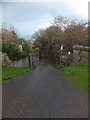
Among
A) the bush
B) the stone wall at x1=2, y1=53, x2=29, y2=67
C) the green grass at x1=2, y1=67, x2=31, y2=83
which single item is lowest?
the green grass at x1=2, y1=67, x2=31, y2=83

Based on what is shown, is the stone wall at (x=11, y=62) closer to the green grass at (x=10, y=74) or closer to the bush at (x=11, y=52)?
the bush at (x=11, y=52)

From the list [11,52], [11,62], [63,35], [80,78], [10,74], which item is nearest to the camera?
[80,78]

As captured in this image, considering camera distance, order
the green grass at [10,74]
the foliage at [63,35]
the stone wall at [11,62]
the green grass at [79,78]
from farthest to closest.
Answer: the foliage at [63,35] → the stone wall at [11,62] → the green grass at [10,74] → the green grass at [79,78]

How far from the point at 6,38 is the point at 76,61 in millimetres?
13239

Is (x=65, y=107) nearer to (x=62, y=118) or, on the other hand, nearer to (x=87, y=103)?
(x=87, y=103)

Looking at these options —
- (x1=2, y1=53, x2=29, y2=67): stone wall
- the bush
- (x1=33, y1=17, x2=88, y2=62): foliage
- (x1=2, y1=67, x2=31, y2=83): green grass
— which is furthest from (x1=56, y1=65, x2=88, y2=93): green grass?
(x1=33, y1=17, x2=88, y2=62): foliage

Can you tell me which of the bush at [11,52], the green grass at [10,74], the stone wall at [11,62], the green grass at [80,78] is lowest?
the green grass at [10,74]

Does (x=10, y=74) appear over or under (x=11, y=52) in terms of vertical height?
under

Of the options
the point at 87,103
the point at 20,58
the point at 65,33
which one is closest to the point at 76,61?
the point at 20,58

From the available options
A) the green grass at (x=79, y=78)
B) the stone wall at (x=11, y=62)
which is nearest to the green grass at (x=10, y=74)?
the green grass at (x=79, y=78)

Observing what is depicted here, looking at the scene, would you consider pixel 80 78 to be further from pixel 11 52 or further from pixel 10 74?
pixel 11 52

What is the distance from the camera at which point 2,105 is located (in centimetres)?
1031

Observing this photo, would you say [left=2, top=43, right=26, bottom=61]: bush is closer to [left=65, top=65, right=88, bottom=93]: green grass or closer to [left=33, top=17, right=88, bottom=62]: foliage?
[left=33, top=17, right=88, bottom=62]: foliage

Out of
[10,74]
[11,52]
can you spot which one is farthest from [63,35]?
[10,74]
